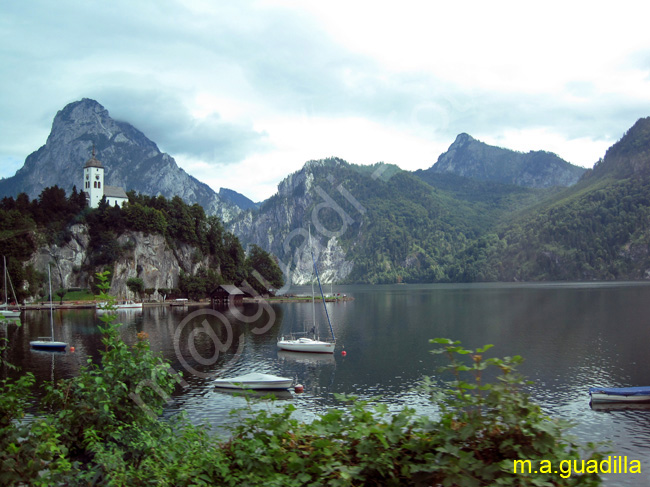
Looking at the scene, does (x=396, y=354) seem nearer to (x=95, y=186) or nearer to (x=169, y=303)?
(x=169, y=303)

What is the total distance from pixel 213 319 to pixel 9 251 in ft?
140

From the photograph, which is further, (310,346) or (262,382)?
(310,346)

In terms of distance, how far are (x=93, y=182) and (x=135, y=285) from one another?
90.0ft

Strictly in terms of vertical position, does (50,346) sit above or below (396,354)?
above

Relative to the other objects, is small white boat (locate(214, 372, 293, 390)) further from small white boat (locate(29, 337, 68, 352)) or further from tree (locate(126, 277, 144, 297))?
tree (locate(126, 277, 144, 297))

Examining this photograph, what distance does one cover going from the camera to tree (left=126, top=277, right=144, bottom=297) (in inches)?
3565

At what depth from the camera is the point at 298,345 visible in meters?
38.0

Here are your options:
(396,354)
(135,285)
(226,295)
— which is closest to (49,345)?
(396,354)

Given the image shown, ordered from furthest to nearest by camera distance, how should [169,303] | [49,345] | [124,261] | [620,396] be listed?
[124,261] < [169,303] < [49,345] < [620,396]

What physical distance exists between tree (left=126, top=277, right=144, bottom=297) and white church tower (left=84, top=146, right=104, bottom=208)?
21649 millimetres

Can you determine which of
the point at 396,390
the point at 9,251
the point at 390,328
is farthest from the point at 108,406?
the point at 9,251

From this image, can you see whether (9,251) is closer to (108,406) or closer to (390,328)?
(390,328)

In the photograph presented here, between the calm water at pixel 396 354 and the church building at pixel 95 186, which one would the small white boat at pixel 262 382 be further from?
the church building at pixel 95 186

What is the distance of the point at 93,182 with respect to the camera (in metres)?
100
